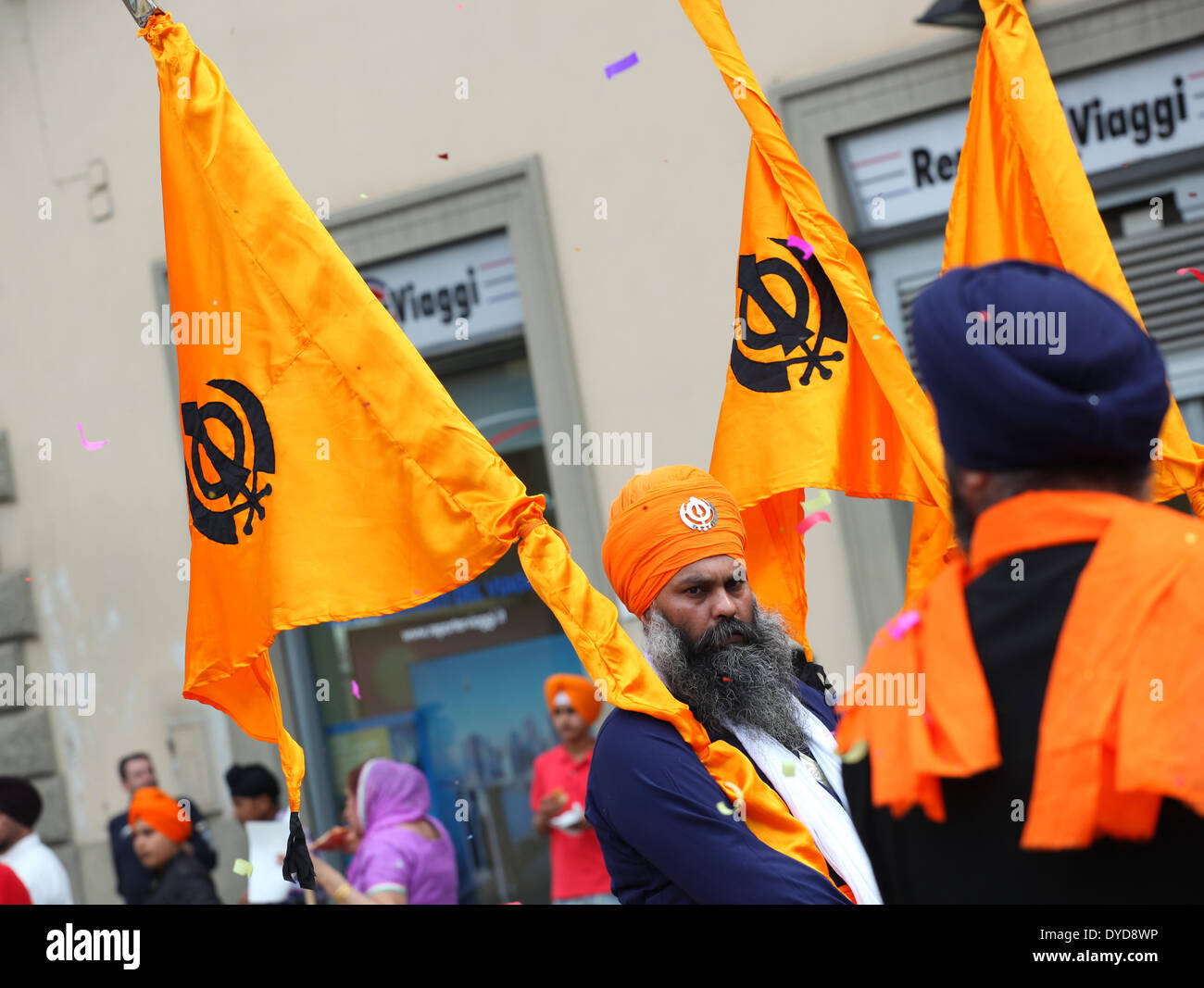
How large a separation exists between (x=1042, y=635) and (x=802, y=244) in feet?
7.48

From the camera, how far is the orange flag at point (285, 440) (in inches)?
115

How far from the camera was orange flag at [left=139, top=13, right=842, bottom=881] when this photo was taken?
293 cm

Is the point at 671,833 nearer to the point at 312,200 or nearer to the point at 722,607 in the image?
the point at 722,607

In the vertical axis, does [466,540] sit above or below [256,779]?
above

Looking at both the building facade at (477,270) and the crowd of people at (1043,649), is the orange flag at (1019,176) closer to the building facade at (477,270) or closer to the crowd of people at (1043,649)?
the crowd of people at (1043,649)

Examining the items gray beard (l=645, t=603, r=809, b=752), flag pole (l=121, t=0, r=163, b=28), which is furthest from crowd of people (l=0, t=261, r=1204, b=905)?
flag pole (l=121, t=0, r=163, b=28)

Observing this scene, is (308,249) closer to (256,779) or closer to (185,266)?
A: (185,266)

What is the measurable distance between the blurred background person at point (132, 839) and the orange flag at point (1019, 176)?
4289 millimetres

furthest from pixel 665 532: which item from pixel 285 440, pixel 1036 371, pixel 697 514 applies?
pixel 1036 371

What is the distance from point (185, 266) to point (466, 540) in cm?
98

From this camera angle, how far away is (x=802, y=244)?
11.3 ft
